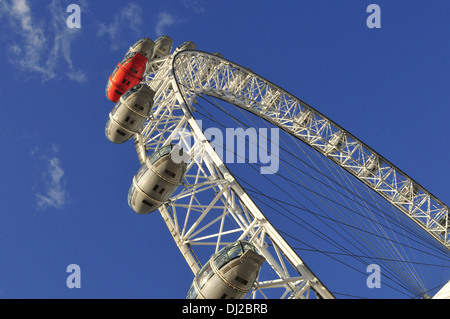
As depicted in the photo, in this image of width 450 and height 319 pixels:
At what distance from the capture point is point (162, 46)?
1294 inches

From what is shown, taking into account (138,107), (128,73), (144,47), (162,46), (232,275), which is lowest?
(232,275)

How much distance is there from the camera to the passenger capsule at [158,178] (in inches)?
607

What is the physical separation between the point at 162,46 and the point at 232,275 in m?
24.3

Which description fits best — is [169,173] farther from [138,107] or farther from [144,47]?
[144,47]

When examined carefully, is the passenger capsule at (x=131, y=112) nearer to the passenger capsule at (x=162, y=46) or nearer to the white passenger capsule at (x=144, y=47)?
the white passenger capsule at (x=144, y=47)

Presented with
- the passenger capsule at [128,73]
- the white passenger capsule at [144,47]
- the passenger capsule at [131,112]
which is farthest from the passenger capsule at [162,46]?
the passenger capsule at [131,112]

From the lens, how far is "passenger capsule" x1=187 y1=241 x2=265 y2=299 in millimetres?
12414

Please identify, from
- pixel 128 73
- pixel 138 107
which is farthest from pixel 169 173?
pixel 128 73

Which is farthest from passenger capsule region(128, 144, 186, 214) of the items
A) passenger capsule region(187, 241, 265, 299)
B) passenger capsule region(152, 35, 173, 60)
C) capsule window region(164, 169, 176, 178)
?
passenger capsule region(152, 35, 173, 60)

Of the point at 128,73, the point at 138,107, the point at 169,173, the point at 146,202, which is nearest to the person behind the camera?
the point at 169,173

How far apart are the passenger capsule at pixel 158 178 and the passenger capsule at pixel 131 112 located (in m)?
3.94
